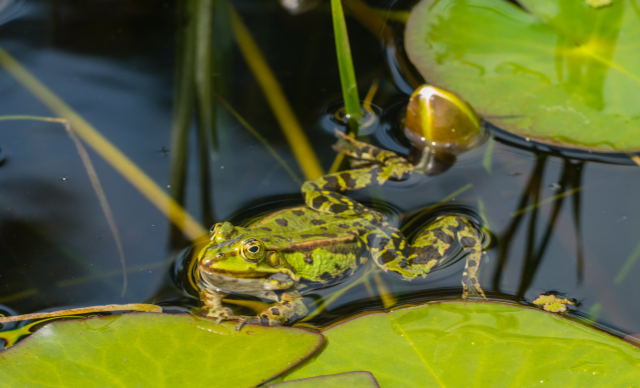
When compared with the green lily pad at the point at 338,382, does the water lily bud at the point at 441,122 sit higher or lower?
higher

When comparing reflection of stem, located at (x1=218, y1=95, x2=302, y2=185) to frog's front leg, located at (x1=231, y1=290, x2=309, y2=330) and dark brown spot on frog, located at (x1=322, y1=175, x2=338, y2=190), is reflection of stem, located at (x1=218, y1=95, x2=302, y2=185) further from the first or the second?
frog's front leg, located at (x1=231, y1=290, x2=309, y2=330)

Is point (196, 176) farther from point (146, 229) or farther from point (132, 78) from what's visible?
point (132, 78)

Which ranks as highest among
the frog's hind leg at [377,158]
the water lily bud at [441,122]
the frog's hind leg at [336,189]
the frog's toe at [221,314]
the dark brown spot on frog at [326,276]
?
the water lily bud at [441,122]

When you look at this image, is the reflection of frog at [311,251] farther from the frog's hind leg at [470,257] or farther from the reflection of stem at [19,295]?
the reflection of stem at [19,295]

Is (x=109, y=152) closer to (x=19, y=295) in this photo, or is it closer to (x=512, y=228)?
(x=19, y=295)

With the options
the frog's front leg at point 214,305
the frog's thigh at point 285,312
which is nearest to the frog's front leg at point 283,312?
the frog's thigh at point 285,312

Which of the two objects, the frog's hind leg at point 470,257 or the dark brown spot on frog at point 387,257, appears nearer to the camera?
the frog's hind leg at point 470,257

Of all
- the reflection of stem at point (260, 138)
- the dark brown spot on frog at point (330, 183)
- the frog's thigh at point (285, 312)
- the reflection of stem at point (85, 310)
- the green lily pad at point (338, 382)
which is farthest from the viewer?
the reflection of stem at point (260, 138)
